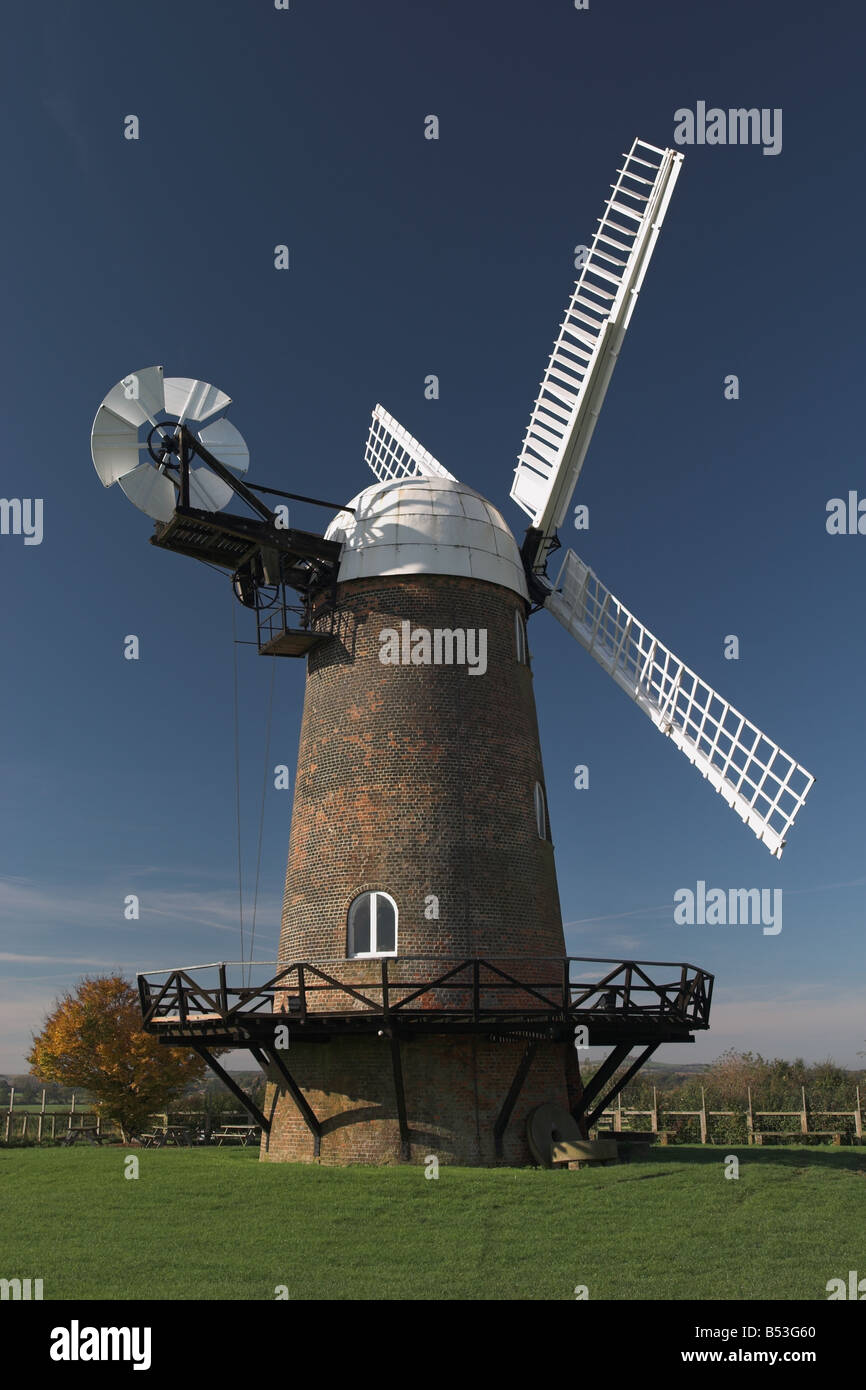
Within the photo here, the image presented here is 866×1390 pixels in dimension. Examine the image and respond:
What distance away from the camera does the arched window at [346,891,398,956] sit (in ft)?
60.4

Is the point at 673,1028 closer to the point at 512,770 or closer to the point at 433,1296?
the point at 512,770

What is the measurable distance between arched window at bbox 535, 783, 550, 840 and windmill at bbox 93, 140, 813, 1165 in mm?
69

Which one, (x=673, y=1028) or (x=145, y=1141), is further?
(x=145, y=1141)

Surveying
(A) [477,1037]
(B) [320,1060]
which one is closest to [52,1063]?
(B) [320,1060]

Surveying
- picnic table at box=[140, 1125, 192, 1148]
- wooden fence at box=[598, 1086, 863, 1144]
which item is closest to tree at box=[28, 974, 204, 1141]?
picnic table at box=[140, 1125, 192, 1148]

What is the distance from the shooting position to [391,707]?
65.0 ft

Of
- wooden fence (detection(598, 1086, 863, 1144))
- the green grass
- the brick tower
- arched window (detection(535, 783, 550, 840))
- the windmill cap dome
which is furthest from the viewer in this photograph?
wooden fence (detection(598, 1086, 863, 1144))

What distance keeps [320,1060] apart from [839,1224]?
8506 millimetres

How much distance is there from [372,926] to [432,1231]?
245 inches

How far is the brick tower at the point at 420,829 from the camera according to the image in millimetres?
17812

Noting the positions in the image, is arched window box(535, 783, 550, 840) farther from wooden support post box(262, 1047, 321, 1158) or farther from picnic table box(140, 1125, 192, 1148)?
picnic table box(140, 1125, 192, 1148)

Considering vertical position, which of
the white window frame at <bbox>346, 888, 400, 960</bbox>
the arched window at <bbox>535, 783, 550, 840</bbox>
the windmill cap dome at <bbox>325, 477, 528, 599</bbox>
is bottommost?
the white window frame at <bbox>346, 888, 400, 960</bbox>

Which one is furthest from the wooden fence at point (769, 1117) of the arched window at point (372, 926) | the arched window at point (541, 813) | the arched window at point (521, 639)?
the arched window at point (521, 639)
